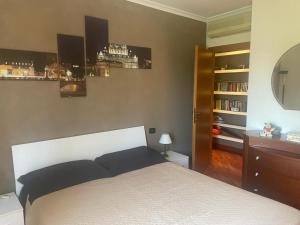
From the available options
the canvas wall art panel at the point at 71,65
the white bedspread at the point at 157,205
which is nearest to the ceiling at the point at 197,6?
the canvas wall art panel at the point at 71,65

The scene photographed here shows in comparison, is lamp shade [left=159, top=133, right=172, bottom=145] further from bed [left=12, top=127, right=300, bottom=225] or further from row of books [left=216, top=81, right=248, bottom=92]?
row of books [left=216, top=81, right=248, bottom=92]

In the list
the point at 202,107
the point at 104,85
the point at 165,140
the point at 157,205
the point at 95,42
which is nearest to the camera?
the point at 157,205

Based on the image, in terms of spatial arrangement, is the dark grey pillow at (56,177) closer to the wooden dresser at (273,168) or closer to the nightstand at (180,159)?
the nightstand at (180,159)

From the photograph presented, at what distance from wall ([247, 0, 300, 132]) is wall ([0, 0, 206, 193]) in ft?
3.74

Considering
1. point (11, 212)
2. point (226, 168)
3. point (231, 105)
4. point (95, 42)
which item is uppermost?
point (95, 42)

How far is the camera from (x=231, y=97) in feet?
15.4

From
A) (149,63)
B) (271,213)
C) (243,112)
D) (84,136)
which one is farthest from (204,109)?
(271,213)

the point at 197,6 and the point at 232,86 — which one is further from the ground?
the point at 197,6

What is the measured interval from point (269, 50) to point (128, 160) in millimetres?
2163

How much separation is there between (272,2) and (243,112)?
2055 millimetres

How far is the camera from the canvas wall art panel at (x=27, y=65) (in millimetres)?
2236

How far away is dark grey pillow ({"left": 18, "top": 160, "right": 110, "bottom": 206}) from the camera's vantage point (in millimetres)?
2090

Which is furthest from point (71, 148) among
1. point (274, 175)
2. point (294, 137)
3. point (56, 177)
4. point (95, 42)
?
point (294, 137)

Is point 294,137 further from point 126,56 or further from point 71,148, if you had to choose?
point 71,148
